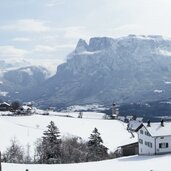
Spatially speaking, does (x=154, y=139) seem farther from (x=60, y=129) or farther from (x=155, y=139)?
(x=60, y=129)

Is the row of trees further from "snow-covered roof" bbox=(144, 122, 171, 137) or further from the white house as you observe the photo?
"snow-covered roof" bbox=(144, 122, 171, 137)

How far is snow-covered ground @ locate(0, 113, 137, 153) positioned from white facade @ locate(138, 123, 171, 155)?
1068 inches

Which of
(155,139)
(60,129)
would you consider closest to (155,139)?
(155,139)

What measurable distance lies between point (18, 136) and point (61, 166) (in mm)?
53413

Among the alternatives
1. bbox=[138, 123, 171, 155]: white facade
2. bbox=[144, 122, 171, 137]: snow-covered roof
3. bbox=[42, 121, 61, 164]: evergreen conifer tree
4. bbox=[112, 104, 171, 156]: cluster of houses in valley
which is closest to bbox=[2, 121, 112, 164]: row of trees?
bbox=[42, 121, 61, 164]: evergreen conifer tree

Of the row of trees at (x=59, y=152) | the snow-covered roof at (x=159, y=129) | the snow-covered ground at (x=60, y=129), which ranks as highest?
the snow-covered ground at (x=60, y=129)

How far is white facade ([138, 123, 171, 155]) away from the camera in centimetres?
7938

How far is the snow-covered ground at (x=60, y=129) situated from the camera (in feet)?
378

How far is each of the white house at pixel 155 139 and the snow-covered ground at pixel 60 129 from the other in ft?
88.1

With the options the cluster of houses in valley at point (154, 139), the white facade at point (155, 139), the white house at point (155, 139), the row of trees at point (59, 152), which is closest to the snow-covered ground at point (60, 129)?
the row of trees at point (59, 152)

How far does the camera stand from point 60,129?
142625 millimetres

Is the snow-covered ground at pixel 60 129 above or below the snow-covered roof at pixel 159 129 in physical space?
above

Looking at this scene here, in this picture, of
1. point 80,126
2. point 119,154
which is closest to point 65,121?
point 80,126

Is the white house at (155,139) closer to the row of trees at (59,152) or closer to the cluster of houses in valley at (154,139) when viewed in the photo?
the cluster of houses in valley at (154,139)
